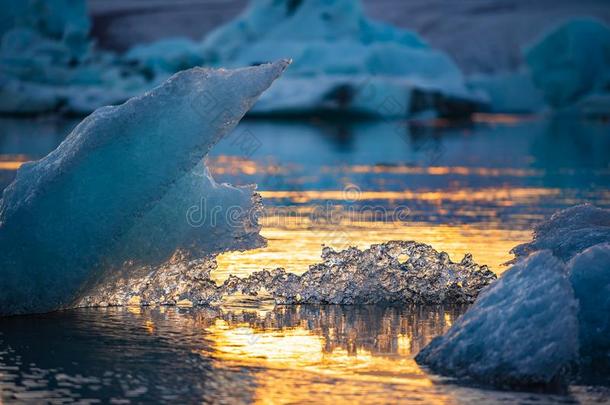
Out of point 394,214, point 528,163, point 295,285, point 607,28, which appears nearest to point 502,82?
point 607,28

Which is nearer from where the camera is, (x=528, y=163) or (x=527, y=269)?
(x=527, y=269)

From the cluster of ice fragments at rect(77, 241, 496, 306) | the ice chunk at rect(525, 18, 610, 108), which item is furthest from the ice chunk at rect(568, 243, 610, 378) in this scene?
the ice chunk at rect(525, 18, 610, 108)

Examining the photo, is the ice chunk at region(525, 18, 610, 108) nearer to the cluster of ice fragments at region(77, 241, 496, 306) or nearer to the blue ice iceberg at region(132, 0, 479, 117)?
the blue ice iceberg at region(132, 0, 479, 117)

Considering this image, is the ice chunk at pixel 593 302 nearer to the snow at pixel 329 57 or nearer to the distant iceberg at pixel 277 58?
the distant iceberg at pixel 277 58

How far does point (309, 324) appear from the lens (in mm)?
8555

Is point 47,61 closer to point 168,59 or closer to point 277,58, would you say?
point 168,59

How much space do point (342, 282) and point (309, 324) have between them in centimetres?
115

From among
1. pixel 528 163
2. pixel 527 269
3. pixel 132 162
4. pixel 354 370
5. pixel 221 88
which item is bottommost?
pixel 354 370

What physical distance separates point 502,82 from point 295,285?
58333 millimetres

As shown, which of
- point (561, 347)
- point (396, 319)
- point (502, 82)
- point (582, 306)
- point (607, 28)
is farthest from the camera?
point (502, 82)

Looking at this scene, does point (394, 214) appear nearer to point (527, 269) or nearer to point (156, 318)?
point (156, 318)

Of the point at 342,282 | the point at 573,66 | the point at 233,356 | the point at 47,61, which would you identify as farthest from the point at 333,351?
the point at 47,61

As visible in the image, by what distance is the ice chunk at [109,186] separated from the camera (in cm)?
884

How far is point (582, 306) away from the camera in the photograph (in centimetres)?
777
